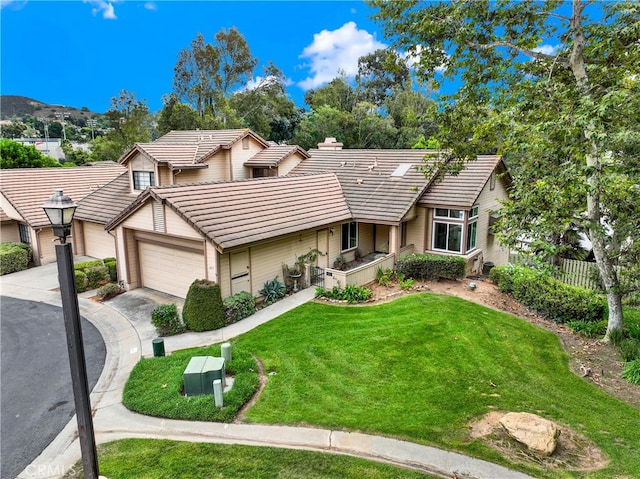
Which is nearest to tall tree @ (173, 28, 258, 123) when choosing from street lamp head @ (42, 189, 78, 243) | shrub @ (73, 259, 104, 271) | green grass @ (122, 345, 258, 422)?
shrub @ (73, 259, 104, 271)

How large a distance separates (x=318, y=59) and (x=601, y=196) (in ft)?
184

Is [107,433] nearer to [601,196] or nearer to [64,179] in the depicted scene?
[601,196]

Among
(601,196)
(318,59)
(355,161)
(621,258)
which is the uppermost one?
(318,59)

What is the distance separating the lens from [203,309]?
12.9 m

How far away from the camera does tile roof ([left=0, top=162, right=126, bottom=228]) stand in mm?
20703

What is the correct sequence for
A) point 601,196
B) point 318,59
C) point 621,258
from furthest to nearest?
point 318,59
point 621,258
point 601,196

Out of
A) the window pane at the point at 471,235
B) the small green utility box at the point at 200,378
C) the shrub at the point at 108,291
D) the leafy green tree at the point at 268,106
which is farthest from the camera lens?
the leafy green tree at the point at 268,106

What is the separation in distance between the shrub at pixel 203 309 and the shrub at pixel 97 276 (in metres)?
6.63

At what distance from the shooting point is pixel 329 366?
10328mm

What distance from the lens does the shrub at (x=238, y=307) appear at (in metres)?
13.5

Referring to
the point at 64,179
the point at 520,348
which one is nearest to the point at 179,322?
the point at 520,348

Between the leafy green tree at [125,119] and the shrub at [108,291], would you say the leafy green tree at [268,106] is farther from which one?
the shrub at [108,291]

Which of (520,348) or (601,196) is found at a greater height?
(601,196)

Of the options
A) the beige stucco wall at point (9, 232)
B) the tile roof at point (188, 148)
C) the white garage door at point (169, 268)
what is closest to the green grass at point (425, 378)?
the white garage door at point (169, 268)
